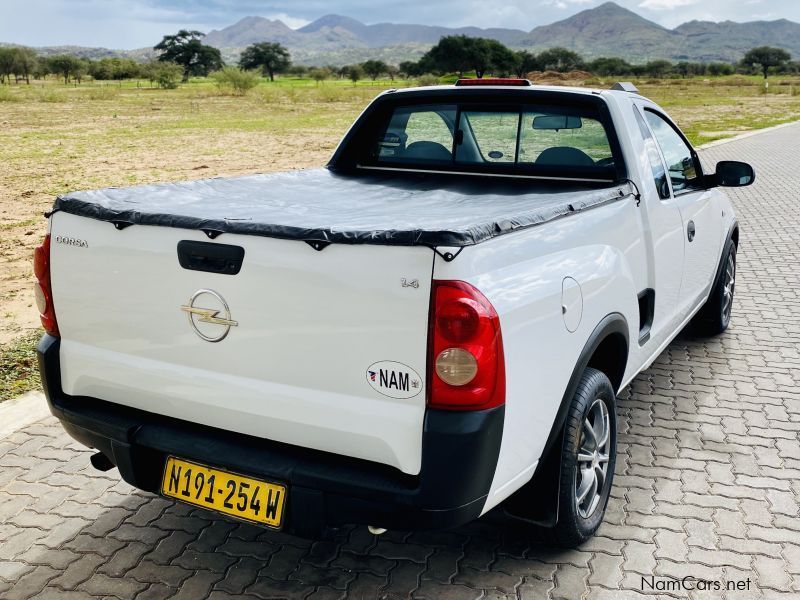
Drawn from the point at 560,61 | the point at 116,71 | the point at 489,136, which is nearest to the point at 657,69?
the point at 560,61

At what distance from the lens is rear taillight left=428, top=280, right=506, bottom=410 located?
8.10ft

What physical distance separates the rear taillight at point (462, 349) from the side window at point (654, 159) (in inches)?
91.6

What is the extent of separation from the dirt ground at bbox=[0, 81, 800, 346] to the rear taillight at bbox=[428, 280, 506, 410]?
5.09 metres

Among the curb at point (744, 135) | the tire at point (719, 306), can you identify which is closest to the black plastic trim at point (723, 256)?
the tire at point (719, 306)

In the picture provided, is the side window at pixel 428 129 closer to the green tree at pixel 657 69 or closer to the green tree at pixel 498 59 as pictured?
the green tree at pixel 498 59

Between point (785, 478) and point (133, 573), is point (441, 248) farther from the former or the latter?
point (785, 478)

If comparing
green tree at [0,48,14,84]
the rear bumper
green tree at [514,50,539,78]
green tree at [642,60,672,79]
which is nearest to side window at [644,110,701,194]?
the rear bumper

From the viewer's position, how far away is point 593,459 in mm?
3518

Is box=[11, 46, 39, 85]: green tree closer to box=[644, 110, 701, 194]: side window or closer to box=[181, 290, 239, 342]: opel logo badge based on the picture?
box=[644, 110, 701, 194]: side window

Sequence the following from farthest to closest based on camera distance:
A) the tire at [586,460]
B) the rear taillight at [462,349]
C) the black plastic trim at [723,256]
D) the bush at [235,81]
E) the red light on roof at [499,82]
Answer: the bush at [235,81] < the black plastic trim at [723,256] < the red light on roof at [499,82] < the tire at [586,460] < the rear taillight at [462,349]

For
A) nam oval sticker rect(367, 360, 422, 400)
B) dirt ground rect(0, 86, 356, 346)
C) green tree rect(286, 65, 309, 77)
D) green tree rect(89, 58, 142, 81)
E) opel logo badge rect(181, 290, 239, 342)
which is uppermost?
green tree rect(286, 65, 309, 77)

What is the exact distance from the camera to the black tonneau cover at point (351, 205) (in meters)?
2.60

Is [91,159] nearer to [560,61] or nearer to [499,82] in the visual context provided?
[499,82]

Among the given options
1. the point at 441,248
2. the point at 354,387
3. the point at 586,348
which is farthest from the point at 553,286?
the point at 354,387
